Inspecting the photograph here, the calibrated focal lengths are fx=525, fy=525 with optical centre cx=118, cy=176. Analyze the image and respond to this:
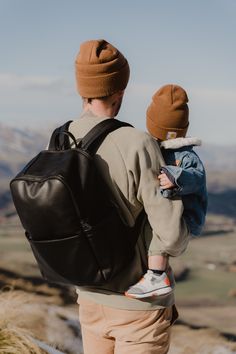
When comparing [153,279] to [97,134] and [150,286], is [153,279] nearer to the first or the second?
[150,286]

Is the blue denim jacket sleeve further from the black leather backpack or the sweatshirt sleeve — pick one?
the black leather backpack

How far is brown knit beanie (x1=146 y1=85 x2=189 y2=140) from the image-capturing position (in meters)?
2.14

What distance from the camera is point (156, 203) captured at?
1.90 metres

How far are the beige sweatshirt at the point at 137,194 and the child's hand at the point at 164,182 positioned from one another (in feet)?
0.07

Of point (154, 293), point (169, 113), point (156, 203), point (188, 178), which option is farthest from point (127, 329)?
point (169, 113)

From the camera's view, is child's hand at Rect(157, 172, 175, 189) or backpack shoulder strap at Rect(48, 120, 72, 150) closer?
child's hand at Rect(157, 172, 175, 189)

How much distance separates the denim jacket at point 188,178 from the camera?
6.27 feet

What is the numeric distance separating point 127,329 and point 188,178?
645 millimetres

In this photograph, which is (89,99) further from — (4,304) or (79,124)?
(4,304)

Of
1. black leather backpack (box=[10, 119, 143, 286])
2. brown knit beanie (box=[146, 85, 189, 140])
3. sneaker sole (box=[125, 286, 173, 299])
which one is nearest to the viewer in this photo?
black leather backpack (box=[10, 119, 143, 286])

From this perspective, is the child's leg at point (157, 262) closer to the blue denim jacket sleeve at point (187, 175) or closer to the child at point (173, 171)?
the child at point (173, 171)

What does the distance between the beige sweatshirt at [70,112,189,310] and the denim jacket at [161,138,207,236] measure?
0.06 meters

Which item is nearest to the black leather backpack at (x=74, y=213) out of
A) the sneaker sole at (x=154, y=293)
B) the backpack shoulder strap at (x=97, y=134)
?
the backpack shoulder strap at (x=97, y=134)

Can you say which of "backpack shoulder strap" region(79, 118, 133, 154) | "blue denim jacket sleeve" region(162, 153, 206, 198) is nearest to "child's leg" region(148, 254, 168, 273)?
"blue denim jacket sleeve" region(162, 153, 206, 198)
